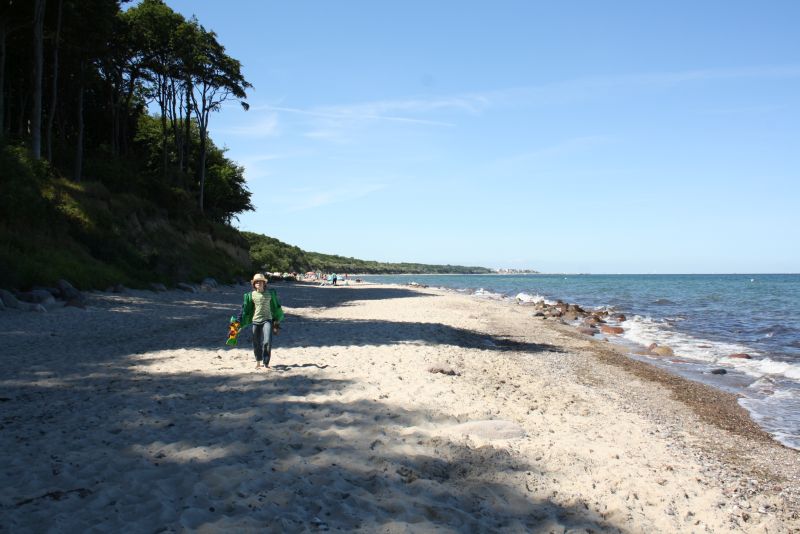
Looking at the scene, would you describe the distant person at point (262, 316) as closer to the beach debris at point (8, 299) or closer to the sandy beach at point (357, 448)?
the sandy beach at point (357, 448)

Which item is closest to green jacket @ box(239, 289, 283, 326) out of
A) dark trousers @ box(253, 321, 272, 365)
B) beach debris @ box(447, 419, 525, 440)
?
dark trousers @ box(253, 321, 272, 365)

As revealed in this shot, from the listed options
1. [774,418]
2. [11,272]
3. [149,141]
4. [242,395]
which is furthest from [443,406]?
[149,141]

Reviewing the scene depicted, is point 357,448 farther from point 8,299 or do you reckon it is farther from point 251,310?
point 8,299

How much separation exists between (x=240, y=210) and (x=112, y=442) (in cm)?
5243

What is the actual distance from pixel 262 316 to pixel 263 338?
1.54 ft

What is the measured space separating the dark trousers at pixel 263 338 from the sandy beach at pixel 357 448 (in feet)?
0.99

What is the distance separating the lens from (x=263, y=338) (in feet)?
32.0

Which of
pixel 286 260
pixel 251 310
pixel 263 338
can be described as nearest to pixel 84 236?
pixel 251 310

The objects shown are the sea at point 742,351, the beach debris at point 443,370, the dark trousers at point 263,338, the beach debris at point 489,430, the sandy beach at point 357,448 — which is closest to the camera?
the sandy beach at point 357,448

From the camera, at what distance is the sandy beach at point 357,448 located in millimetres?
4402

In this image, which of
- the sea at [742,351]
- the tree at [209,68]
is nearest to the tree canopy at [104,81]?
the tree at [209,68]

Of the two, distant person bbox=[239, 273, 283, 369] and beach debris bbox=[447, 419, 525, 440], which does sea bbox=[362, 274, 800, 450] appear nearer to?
beach debris bbox=[447, 419, 525, 440]

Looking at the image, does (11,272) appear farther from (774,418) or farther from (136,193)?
(774,418)

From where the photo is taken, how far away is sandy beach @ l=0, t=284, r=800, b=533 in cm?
440
